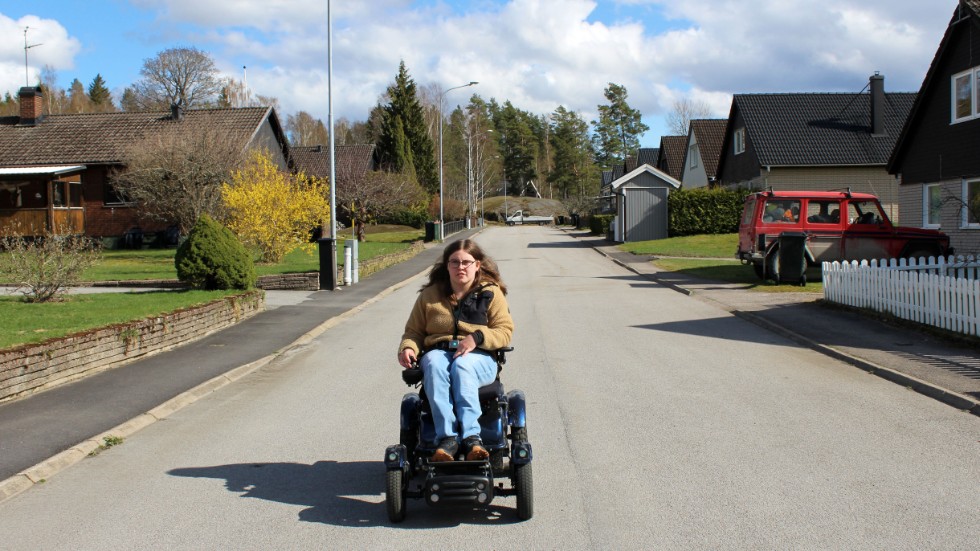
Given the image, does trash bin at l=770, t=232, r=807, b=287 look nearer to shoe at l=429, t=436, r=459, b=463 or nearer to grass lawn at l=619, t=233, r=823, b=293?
grass lawn at l=619, t=233, r=823, b=293

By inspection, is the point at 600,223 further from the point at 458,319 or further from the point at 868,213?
the point at 458,319

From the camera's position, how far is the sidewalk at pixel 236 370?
726 centimetres

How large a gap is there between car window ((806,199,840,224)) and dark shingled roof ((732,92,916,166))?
18742mm

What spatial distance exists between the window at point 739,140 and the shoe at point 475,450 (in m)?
40.3

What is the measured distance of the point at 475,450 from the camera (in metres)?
5.18

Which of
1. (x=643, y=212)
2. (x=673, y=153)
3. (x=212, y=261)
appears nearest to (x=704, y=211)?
(x=643, y=212)

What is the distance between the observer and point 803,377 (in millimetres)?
9906

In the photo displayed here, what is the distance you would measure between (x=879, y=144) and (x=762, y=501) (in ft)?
127

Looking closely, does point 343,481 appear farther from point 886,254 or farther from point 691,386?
point 886,254

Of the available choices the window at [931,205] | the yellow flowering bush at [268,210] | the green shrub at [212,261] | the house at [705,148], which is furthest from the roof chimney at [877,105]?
the green shrub at [212,261]

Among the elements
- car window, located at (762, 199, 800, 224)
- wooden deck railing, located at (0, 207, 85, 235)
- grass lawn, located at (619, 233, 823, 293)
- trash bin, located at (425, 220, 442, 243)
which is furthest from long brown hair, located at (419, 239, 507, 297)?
trash bin, located at (425, 220, 442, 243)

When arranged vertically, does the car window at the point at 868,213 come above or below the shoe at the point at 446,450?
above

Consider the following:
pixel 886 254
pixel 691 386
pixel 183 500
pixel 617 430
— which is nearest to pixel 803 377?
pixel 691 386

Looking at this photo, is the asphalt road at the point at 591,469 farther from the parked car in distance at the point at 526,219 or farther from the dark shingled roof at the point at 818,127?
the parked car in distance at the point at 526,219
